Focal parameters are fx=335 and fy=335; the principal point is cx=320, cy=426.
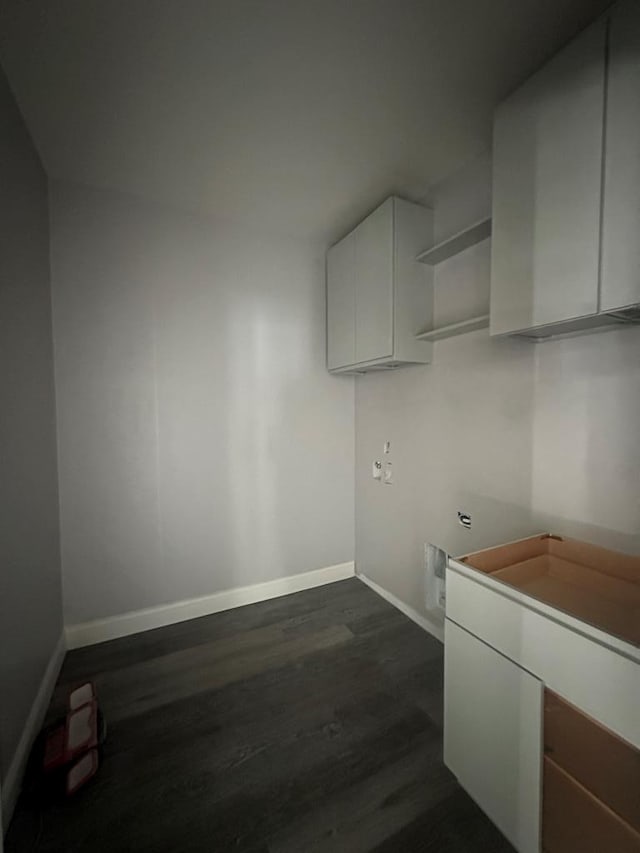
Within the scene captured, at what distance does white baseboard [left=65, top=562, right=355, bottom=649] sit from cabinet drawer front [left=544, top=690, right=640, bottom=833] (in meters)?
1.91

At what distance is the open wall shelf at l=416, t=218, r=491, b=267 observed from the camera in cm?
162

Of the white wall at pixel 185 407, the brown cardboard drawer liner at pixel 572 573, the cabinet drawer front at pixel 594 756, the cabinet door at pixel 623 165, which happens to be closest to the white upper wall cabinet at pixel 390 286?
the white wall at pixel 185 407

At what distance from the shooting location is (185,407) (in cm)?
226

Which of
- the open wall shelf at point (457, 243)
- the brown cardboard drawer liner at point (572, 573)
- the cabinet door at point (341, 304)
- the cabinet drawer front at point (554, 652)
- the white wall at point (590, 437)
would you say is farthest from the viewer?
the cabinet door at point (341, 304)

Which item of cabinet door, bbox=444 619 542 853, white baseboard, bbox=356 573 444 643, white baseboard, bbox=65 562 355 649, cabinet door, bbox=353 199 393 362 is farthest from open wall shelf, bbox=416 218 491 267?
white baseboard, bbox=65 562 355 649

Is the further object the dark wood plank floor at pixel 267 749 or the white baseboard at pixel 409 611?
the white baseboard at pixel 409 611

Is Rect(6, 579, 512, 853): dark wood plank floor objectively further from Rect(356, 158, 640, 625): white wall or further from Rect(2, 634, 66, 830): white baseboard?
Rect(356, 158, 640, 625): white wall

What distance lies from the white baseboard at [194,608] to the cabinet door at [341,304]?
1.70m

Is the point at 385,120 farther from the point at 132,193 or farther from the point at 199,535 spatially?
the point at 199,535

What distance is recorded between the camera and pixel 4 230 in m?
1.31

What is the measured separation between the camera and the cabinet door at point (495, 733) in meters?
1.00

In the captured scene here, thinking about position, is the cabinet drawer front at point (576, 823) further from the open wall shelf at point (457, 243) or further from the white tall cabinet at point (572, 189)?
the open wall shelf at point (457, 243)

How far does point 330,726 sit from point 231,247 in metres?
2.81

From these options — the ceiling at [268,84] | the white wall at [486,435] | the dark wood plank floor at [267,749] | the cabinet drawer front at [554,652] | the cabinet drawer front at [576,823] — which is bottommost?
the dark wood plank floor at [267,749]
